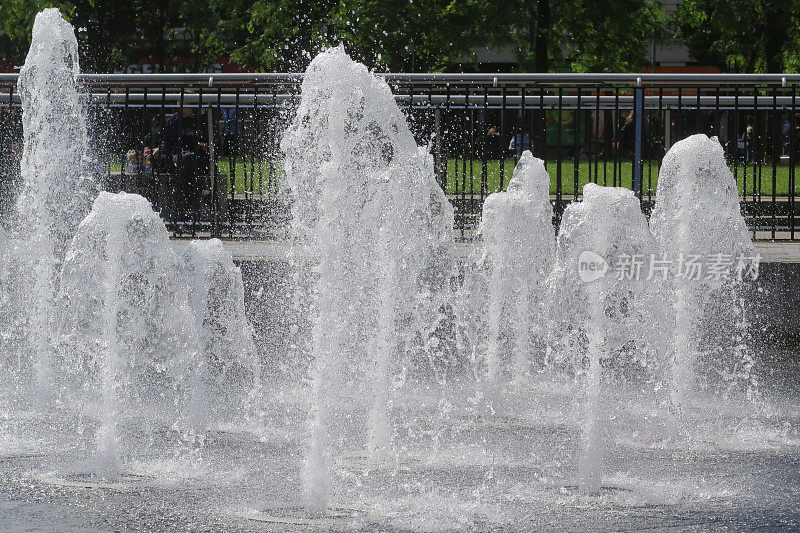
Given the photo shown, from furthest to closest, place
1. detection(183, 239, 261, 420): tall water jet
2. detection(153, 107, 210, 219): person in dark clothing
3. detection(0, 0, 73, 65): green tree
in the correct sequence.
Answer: detection(0, 0, 73, 65): green tree < detection(153, 107, 210, 219): person in dark clothing < detection(183, 239, 261, 420): tall water jet

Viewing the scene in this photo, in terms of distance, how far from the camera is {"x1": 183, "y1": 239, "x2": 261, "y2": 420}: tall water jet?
7.45m

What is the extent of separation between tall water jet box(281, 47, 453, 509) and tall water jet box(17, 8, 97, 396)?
3.40m

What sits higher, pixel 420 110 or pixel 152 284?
pixel 420 110

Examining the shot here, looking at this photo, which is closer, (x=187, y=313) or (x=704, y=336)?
(x=187, y=313)

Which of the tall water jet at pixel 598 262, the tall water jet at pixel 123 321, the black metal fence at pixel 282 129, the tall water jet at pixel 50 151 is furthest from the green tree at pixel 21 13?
the tall water jet at pixel 598 262

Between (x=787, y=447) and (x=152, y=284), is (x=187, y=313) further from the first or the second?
(x=787, y=447)

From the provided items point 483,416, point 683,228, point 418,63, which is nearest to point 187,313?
point 483,416

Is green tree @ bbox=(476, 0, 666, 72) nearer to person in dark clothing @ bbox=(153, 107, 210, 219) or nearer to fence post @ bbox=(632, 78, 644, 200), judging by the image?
person in dark clothing @ bbox=(153, 107, 210, 219)

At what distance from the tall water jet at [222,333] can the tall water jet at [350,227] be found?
675mm

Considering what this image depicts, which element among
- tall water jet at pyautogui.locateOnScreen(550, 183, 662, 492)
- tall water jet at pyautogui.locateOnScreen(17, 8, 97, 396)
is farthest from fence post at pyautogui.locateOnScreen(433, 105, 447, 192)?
tall water jet at pyautogui.locateOnScreen(550, 183, 662, 492)

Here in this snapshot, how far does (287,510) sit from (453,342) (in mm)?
4455

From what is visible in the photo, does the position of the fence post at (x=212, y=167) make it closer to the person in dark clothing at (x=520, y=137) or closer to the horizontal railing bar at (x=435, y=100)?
the horizontal railing bar at (x=435, y=100)

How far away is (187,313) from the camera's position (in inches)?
290

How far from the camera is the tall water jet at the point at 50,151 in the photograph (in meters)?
10.1
